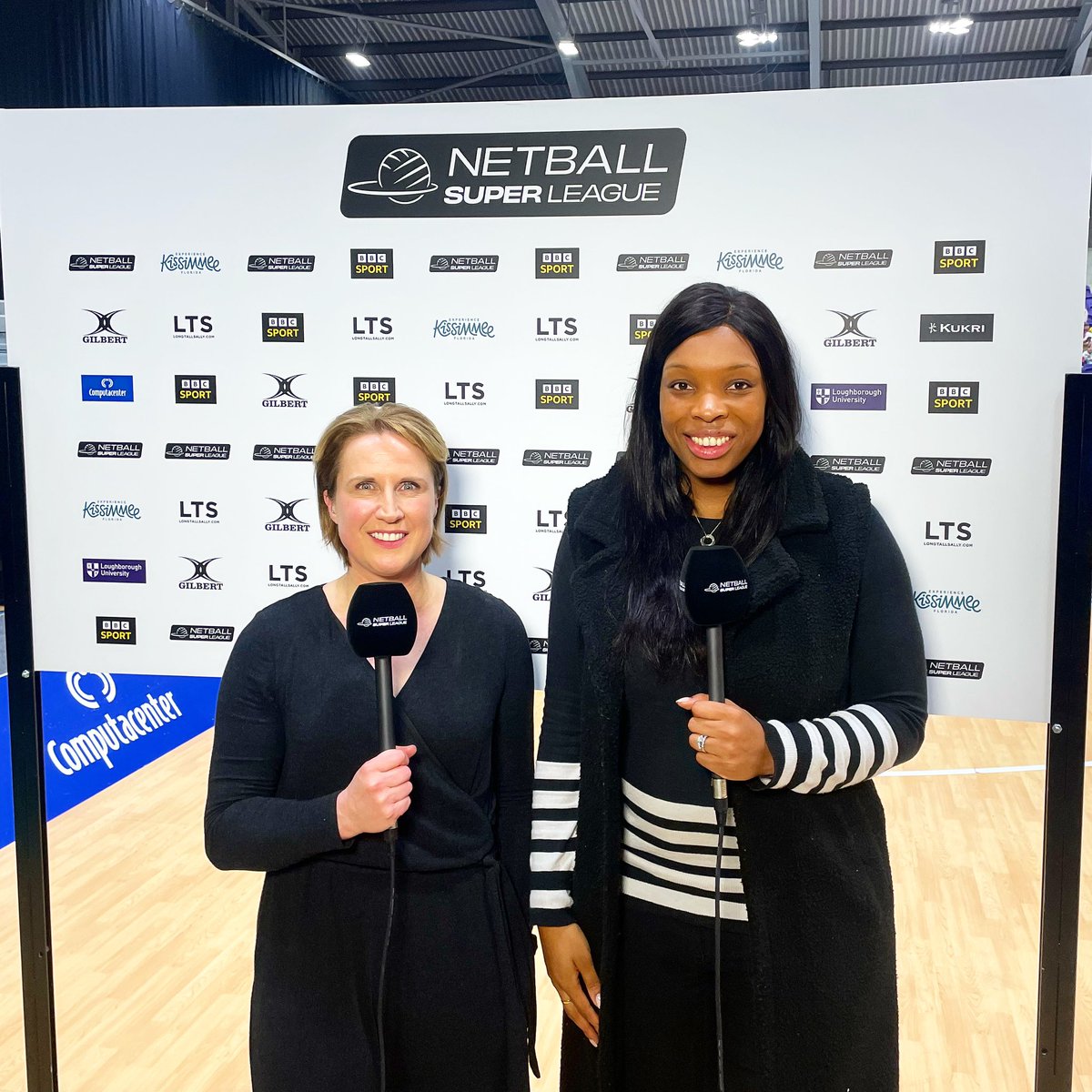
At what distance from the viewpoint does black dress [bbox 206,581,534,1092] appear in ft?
5.32

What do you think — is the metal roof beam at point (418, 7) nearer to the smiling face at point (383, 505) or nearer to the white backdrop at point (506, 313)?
the white backdrop at point (506, 313)

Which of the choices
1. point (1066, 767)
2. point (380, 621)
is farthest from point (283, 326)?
point (1066, 767)

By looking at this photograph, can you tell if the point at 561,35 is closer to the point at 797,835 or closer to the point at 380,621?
the point at 380,621

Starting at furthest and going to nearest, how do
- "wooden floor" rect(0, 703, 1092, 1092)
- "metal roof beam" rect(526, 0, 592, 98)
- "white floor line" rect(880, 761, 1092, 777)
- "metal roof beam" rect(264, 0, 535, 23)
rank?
"metal roof beam" rect(264, 0, 535, 23)
"metal roof beam" rect(526, 0, 592, 98)
"white floor line" rect(880, 761, 1092, 777)
"wooden floor" rect(0, 703, 1092, 1092)

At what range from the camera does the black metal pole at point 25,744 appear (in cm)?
233

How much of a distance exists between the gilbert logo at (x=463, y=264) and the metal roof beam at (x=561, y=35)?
5855 mm

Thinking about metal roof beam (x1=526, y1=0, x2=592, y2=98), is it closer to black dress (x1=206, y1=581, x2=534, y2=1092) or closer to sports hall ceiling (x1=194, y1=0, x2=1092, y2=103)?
sports hall ceiling (x1=194, y1=0, x2=1092, y2=103)

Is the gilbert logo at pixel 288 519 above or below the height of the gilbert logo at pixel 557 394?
below

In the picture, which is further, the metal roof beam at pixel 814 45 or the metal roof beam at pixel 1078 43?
the metal roof beam at pixel 1078 43

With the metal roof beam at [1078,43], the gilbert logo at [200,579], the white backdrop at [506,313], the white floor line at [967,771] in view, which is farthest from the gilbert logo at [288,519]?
the metal roof beam at [1078,43]

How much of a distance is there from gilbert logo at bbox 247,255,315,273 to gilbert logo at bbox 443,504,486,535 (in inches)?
24.8

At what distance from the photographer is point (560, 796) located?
1.60m

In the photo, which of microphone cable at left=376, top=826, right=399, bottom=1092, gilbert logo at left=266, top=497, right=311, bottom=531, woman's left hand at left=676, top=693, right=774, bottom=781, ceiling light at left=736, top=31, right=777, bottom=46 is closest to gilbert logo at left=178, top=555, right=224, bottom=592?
gilbert logo at left=266, top=497, right=311, bottom=531

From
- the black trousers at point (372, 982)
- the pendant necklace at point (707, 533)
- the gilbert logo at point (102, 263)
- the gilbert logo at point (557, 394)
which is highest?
the gilbert logo at point (102, 263)
